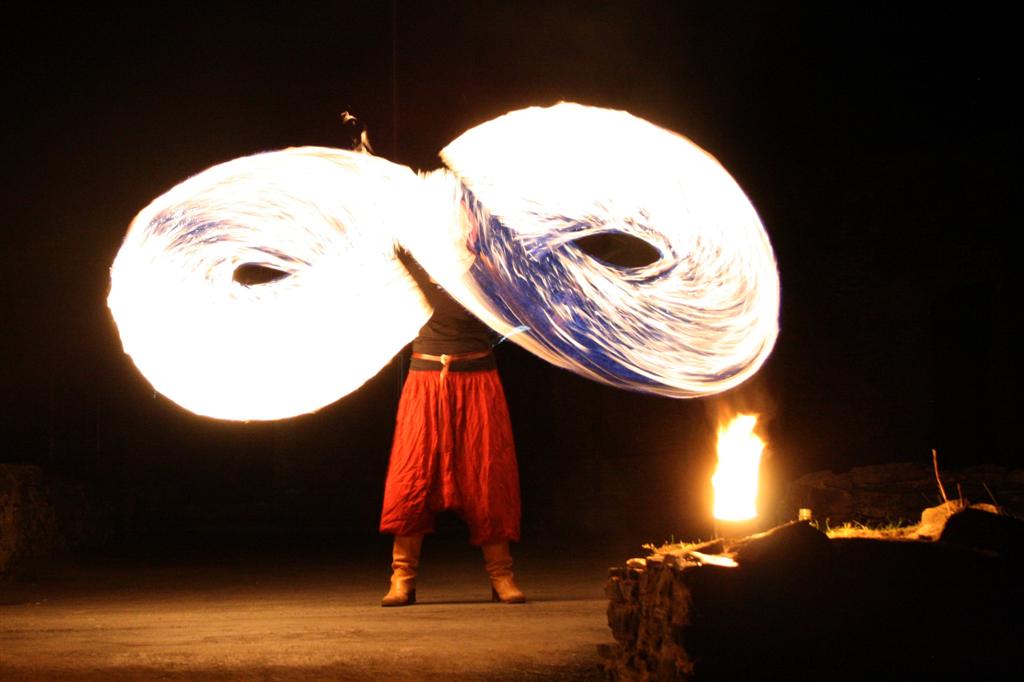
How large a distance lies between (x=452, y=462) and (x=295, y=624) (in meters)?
1.16

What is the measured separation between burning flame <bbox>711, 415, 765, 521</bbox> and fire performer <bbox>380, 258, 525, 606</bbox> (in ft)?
5.90

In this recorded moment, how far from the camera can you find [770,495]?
8.86m

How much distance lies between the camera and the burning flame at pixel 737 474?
4.30 m

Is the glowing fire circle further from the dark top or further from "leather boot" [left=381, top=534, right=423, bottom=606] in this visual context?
"leather boot" [left=381, top=534, right=423, bottom=606]

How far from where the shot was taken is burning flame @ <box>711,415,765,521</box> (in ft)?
14.1

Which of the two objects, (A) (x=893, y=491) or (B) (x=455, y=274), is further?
(A) (x=893, y=491)

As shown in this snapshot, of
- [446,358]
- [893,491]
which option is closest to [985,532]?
[446,358]

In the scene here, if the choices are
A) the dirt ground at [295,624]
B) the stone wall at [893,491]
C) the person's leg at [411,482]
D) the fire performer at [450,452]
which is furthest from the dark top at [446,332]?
the stone wall at [893,491]

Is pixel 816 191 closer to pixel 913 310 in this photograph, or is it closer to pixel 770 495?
pixel 913 310

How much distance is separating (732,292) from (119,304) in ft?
10.6

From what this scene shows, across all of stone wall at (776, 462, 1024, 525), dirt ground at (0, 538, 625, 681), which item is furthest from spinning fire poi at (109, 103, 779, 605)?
stone wall at (776, 462, 1024, 525)

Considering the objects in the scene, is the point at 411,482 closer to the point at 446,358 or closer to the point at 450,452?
the point at 450,452

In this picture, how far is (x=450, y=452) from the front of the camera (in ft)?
19.6

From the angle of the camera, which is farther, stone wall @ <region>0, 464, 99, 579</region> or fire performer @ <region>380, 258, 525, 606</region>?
stone wall @ <region>0, 464, 99, 579</region>
